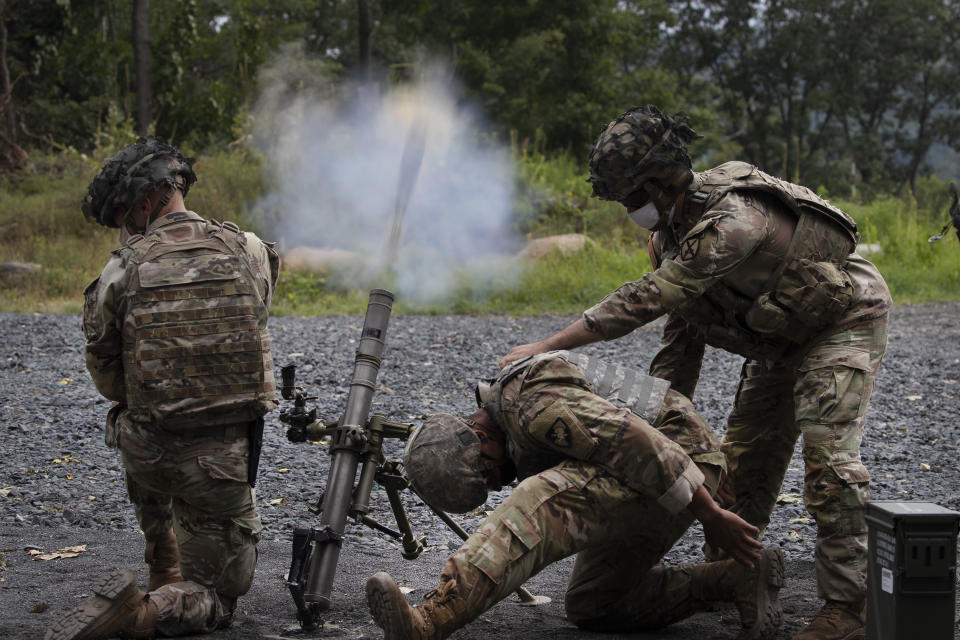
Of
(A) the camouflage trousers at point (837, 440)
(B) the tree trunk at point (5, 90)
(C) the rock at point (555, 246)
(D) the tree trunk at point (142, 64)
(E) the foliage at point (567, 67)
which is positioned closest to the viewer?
(A) the camouflage trousers at point (837, 440)

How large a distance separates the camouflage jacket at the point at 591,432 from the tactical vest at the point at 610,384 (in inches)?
1.3

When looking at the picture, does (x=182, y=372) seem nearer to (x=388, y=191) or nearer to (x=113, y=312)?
(x=113, y=312)

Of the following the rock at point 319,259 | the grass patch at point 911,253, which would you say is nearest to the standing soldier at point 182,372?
the rock at point 319,259

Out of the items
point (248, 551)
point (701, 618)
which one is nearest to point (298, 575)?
point (248, 551)

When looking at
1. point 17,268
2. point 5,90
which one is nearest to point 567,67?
point 5,90

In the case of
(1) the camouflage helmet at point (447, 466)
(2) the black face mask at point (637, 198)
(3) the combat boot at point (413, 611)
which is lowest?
(3) the combat boot at point (413, 611)

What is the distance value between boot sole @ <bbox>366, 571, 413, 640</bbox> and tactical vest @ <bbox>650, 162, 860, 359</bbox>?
1.83 m

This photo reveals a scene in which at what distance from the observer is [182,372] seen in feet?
12.1

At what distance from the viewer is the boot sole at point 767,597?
3672 millimetres

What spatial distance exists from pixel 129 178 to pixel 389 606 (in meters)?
1.92

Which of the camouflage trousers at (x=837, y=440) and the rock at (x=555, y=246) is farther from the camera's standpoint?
the rock at (x=555, y=246)

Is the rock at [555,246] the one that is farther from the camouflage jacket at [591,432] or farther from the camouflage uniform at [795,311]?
the camouflage jacket at [591,432]

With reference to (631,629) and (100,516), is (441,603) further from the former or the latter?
(100,516)

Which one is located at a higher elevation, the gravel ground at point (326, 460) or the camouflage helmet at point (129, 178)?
the camouflage helmet at point (129, 178)
